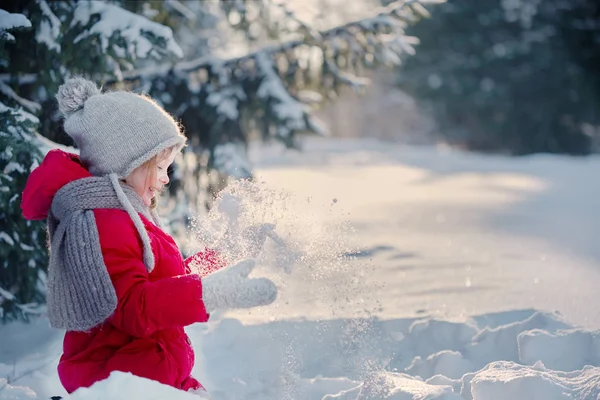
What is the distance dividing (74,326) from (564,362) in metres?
2.43

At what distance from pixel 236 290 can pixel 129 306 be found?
0.34 meters

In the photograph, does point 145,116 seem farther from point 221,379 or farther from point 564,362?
point 564,362

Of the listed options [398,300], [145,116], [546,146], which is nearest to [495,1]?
[546,146]

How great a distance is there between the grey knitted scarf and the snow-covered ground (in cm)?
24

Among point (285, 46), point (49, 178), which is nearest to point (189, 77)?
point (285, 46)

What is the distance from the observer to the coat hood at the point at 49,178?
2305 millimetres

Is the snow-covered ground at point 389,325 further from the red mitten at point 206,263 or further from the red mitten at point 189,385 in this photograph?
the red mitten at point 189,385

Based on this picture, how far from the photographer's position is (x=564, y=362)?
3.47 meters

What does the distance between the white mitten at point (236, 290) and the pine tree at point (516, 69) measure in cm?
2509

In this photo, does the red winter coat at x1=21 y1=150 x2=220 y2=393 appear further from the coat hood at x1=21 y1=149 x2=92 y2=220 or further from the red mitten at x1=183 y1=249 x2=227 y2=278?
the red mitten at x1=183 y1=249 x2=227 y2=278

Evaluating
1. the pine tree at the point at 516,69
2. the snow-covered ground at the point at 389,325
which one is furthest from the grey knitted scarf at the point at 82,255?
the pine tree at the point at 516,69

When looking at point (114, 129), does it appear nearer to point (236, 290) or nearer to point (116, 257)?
point (116, 257)

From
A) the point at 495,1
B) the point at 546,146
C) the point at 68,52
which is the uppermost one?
the point at 68,52

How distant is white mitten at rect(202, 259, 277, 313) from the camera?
213cm
